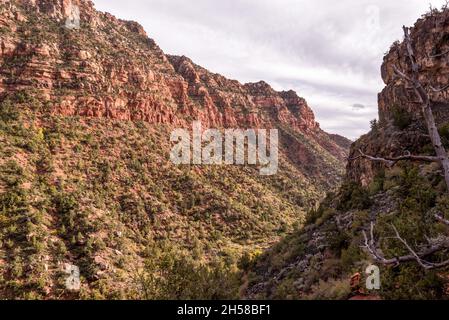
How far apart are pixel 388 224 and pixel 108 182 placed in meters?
40.4

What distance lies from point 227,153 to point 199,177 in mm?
16939

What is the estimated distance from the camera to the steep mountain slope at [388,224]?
21.3 feet

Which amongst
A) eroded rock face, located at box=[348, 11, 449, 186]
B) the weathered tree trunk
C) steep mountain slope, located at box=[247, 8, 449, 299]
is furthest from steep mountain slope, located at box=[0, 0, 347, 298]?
the weathered tree trunk

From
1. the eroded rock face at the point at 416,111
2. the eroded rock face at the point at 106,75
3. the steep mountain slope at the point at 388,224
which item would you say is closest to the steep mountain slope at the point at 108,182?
the eroded rock face at the point at 106,75

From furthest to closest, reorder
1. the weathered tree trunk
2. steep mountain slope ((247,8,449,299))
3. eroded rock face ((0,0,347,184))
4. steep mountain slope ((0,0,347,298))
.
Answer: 1. eroded rock face ((0,0,347,184))
2. steep mountain slope ((0,0,347,298))
3. steep mountain slope ((247,8,449,299))
4. the weathered tree trunk

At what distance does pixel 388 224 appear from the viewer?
25.0ft

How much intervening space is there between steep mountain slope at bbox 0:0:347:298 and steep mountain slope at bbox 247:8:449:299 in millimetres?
3053

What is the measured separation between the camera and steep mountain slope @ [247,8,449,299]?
6.50 m

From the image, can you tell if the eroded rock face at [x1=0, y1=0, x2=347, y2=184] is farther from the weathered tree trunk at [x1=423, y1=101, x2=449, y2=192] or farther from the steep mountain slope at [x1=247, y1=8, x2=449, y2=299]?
the weathered tree trunk at [x1=423, y1=101, x2=449, y2=192]

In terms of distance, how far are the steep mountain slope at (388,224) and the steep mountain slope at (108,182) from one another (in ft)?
10.0

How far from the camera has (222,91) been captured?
10288 cm
